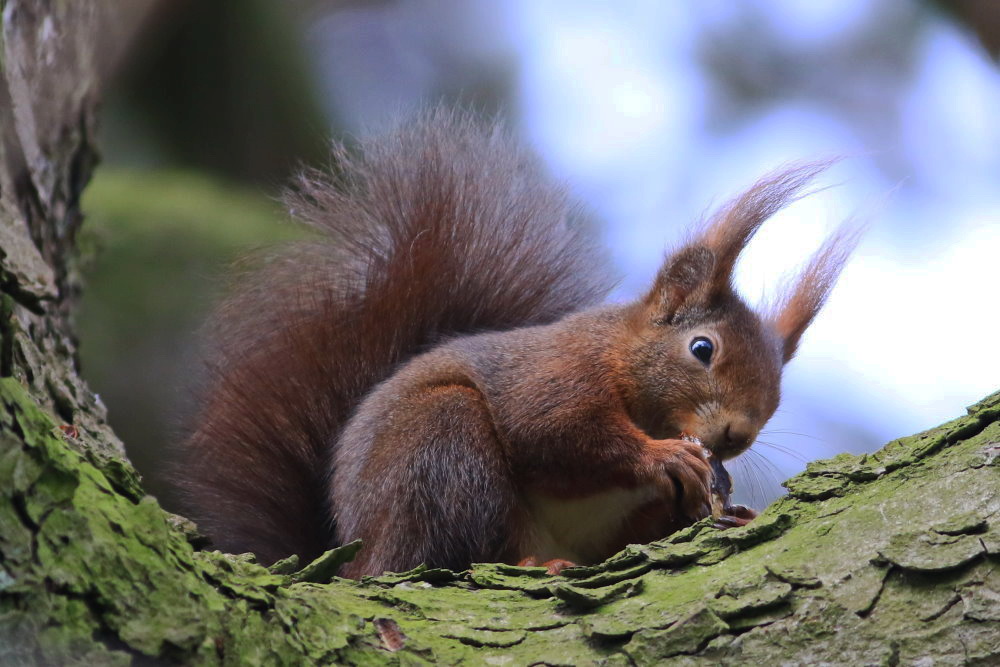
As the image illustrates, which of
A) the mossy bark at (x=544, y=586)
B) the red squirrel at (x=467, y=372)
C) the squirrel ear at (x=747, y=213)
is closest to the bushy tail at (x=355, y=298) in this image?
the red squirrel at (x=467, y=372)

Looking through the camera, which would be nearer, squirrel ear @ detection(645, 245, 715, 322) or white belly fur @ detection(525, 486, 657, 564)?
white belly fur @ detection(525, 486, 657, 564)

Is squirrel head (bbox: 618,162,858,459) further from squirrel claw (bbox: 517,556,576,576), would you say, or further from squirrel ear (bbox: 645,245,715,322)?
squirrel claw (bbox: 517,556,576,576)

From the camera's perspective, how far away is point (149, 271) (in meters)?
3.76

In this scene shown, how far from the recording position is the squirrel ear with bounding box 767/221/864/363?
2.78m

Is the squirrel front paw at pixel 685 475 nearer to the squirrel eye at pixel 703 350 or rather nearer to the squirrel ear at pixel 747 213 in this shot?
the squirrel eye at pixel 703 350

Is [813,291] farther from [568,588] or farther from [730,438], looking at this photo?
[568,588]

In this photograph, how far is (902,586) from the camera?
1290 millimetres

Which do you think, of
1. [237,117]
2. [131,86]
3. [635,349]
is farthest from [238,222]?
[635,349]

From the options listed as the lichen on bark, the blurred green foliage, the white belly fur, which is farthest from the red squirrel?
the lichen on bark

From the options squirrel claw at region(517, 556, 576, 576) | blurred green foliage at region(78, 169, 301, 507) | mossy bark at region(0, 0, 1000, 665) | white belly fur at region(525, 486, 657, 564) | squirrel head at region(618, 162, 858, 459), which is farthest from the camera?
blurred green foliage at region(78, 169, 301, 507)

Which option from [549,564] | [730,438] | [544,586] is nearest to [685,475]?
[730,438]

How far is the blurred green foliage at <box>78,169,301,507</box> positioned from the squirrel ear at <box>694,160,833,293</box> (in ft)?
4.11

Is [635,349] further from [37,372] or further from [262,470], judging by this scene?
[37,372]

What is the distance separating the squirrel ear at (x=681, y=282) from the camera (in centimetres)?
262
